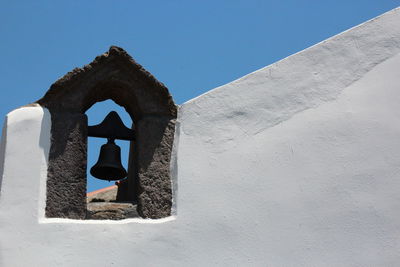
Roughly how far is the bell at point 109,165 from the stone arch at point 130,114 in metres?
0.14

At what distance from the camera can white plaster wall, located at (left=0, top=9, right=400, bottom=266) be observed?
146 inches

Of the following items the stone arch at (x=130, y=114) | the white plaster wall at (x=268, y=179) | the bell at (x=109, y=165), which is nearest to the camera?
the white plaster wall at (x=268, y=179)

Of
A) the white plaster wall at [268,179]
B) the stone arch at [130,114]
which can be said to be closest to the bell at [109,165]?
the stone arch at [130,114]

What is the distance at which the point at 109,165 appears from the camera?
4.38 metres

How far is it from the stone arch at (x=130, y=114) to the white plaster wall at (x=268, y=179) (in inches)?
3.0

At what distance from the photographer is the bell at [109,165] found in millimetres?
4398

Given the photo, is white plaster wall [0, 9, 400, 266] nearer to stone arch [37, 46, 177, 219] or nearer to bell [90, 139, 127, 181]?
stone arch [37, 46, 177, 219]

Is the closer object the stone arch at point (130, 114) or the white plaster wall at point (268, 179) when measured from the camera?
the white plaster wall at point (268, 179)

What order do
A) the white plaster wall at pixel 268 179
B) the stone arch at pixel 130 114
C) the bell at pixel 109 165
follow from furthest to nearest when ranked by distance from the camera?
the bell at pixel 109 165 → the stone arch at pixel 130 114 → the white plaster wall at pixel 268 179

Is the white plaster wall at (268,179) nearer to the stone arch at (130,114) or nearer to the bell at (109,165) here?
the stone arch at (130,114)

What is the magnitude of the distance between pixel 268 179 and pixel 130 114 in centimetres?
101

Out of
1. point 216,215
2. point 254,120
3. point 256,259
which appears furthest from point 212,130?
point 256,259

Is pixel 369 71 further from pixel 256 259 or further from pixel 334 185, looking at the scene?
pixel 256 259

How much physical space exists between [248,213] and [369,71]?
1.31m
